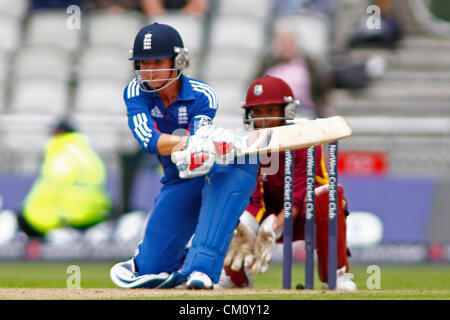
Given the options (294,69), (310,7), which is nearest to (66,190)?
(294,69)

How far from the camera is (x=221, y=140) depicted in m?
5.08

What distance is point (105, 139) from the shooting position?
1152 cm

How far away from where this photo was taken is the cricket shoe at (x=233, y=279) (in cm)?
608

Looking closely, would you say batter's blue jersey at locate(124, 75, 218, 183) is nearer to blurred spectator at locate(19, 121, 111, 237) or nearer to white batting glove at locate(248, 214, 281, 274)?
white batting glove at locate(248, 214, 281, 274)

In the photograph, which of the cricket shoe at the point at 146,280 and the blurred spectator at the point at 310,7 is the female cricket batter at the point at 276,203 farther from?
the blurred spectator at the point at 310,7

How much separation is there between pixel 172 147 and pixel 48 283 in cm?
227

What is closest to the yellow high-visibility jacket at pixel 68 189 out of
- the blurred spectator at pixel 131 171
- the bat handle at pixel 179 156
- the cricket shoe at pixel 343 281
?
the blurred spectator at pixel 131 171

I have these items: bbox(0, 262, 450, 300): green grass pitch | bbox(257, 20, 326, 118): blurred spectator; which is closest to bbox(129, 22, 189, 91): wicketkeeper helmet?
bbox(0, 262, 450, 300): green grass pitch

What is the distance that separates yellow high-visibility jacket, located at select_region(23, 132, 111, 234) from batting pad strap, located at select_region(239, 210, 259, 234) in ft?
17.9

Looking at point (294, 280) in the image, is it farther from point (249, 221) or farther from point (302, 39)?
point (302, 39)

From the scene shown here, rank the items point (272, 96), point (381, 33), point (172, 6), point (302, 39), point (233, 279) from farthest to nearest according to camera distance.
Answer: point (172, 6) → point (381, 33) → point (302, 39) → point (233, 279) → point (272, 96)

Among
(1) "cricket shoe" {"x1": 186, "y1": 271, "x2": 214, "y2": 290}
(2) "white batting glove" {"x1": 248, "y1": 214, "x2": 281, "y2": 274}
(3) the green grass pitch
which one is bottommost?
(3) the green grass pitch

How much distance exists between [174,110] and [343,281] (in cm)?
141

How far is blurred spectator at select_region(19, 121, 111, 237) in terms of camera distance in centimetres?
1103
